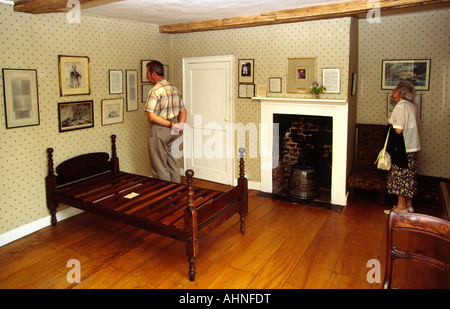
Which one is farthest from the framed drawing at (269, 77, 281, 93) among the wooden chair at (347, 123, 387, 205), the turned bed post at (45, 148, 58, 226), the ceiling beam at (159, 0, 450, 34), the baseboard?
the baseboard

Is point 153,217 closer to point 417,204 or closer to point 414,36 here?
point 417,204

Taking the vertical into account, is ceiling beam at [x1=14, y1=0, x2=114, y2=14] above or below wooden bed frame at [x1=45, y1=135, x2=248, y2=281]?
above

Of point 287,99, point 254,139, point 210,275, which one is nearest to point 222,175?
point 254,139

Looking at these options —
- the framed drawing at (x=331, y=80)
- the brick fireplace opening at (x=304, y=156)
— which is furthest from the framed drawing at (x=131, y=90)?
the framed drawing at (x=331, y=80)

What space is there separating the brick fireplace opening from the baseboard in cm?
294

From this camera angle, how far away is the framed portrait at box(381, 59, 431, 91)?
4.84 m

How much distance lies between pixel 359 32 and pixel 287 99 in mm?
1475

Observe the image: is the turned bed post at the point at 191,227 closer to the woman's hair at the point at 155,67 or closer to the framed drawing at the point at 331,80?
the woman's hair at the point at 155,67

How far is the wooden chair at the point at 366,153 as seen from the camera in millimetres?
4965

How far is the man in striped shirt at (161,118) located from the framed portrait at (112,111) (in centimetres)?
69

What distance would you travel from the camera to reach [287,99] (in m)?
5.00

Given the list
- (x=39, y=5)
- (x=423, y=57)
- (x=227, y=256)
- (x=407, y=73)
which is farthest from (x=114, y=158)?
(x=423, y=57)

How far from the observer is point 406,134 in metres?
4.20

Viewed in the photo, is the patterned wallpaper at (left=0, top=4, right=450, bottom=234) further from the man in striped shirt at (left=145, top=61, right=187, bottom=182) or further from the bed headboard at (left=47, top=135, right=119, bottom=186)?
the man in striped shirt at (left=145, top=61, right=187, bottom=182)
